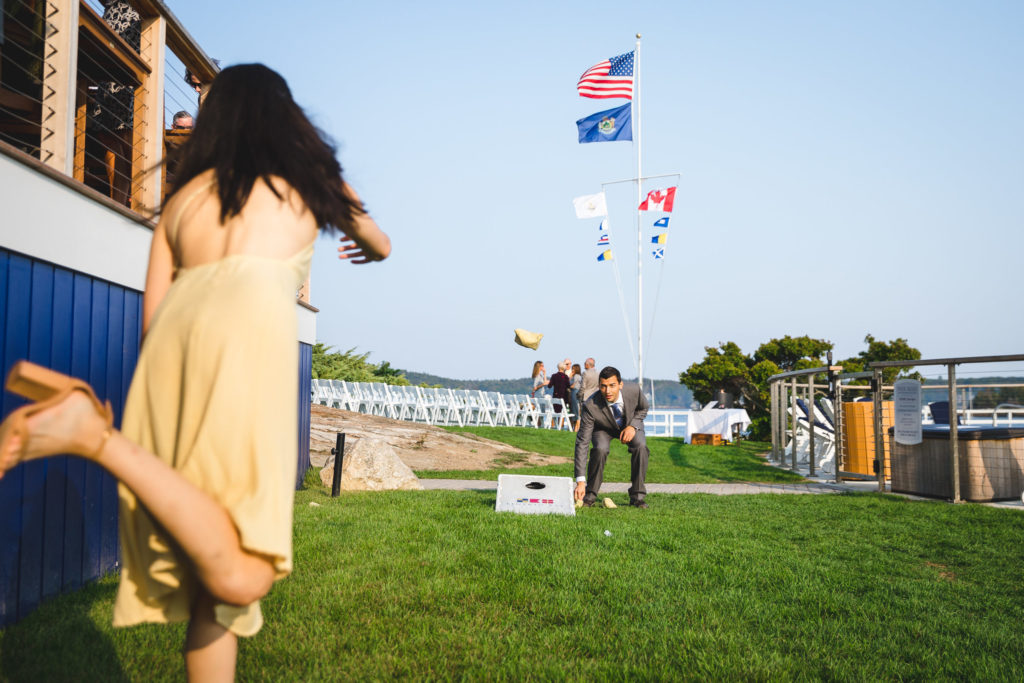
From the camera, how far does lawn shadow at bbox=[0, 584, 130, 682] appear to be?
2547 millimetres

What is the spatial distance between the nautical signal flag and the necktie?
46.7 ft

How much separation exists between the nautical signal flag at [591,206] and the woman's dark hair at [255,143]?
1990 centimetres

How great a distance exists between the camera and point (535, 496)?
6.80 m

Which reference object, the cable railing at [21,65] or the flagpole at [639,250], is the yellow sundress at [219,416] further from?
the flagpole at [639,250]

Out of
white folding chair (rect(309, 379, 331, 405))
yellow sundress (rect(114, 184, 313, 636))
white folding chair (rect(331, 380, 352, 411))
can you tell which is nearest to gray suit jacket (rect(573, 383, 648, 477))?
yellow sundress (rect(114, 184, 313, 636))

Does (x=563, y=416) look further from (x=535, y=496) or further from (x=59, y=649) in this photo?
(x=59, y=649)

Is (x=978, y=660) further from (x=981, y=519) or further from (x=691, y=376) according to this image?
(x=691, y=376)

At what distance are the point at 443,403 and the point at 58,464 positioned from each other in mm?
19419

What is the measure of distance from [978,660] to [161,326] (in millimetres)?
3394

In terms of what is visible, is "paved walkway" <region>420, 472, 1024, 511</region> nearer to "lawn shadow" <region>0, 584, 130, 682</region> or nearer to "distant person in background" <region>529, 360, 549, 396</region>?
"lawn shadow" <region>0, 584, 130, 682</region>

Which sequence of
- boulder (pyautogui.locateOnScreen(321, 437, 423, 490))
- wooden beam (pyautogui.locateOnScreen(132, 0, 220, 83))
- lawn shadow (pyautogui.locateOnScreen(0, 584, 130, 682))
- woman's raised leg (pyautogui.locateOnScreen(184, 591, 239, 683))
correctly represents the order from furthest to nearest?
boulder (pyautogui.locateOnScreen(321, 437, 423, 490)), wooden beam (pyautogui.locateOnScreen(132, 0, 220, 83)), lawn shadow (pyautogui.locateOnScreen(0, 584, 130, 682)), woman's raised leg (pyautogui.locateOnScreen(184, 591, 239, 683))

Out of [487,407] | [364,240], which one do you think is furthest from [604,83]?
[364,240]

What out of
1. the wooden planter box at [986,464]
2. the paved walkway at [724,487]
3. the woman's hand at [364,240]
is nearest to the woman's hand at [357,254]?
the woman's hand at [364,240]

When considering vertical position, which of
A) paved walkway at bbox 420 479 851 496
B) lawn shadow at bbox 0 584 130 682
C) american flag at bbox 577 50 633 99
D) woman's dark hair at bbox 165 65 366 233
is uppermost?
american flag at bbox 577 50 633 99
